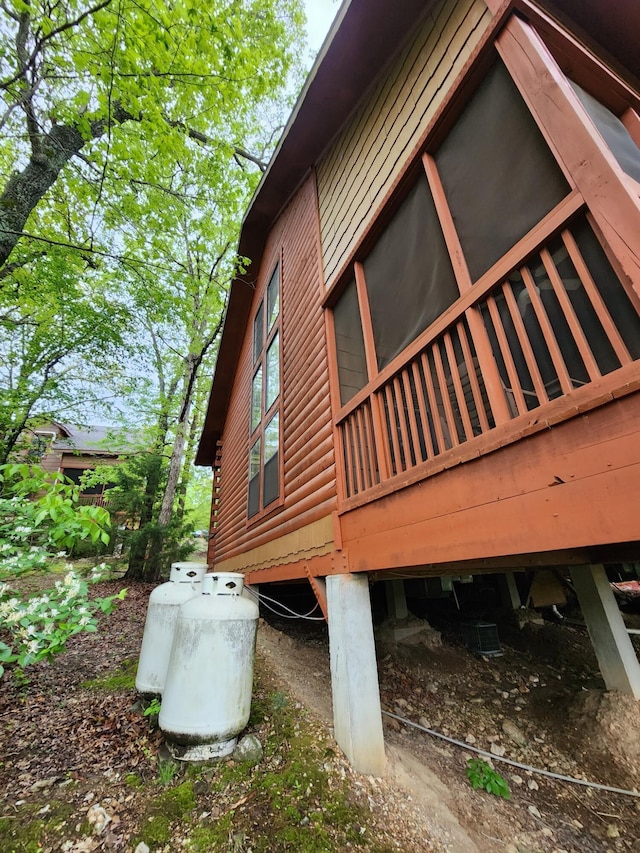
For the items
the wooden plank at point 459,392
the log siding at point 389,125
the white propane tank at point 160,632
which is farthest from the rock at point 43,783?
the log siding at point 389,125

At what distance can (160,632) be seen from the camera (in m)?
3.27

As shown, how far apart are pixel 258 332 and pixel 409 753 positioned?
23.0ft

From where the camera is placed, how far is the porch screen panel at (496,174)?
75.2 inches

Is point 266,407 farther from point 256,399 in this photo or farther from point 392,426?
point 392,426

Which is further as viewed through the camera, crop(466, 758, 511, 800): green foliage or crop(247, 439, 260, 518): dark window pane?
crop(247, 439, 260, 518): dark window pane

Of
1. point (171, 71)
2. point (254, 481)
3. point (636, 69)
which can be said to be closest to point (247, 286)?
point (171, 71)

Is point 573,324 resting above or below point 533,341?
below

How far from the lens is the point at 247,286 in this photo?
855 centimetres

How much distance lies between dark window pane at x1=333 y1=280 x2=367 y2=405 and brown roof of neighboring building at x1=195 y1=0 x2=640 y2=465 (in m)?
2.45

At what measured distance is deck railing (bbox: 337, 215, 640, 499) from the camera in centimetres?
150

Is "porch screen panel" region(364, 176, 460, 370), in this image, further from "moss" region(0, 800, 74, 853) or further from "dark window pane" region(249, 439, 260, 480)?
"dark window pane" region(249, 439, 260, 480)

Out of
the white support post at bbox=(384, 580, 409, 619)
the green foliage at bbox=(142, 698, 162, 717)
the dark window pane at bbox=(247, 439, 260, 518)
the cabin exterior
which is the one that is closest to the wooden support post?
the white support post at bbox=(384, 580, 409, 619)

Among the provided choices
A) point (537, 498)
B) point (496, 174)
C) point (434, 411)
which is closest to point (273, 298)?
point (496, 174)

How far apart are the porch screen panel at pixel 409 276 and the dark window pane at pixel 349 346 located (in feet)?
1.10
